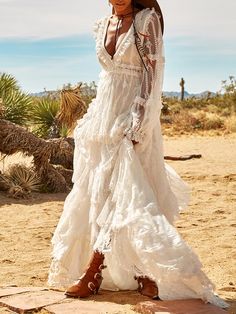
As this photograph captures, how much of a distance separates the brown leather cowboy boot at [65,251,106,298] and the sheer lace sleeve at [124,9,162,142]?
2.67 ft

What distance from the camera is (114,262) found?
467 centimetres

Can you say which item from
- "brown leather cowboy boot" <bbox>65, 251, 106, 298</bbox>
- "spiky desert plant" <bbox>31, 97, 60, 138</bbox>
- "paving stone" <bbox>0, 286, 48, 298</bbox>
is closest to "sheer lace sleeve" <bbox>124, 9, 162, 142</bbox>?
"brown leather cowboy boot" <bbox>65, 251, 106, 298</bbox>

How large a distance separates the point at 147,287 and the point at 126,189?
0.65m

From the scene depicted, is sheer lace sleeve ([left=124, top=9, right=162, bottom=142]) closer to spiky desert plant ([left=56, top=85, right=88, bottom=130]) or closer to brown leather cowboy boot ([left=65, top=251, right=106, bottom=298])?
brown leather cowboy boot ([left=65, top=251, right=106, bottom=298])

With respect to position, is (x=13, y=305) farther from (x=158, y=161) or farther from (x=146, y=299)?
(x=158, y=161)

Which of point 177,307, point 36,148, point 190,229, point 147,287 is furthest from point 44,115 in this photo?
point 177,307

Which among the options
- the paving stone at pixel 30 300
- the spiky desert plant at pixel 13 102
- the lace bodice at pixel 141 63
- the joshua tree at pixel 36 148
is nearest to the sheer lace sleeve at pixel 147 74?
the lace bodice at pixel 141 63

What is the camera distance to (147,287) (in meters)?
4.66

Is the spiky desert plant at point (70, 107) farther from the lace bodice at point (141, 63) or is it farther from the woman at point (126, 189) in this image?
the lace bodice at point (141, 63)

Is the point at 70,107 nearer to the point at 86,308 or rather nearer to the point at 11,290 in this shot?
the point at 11,290

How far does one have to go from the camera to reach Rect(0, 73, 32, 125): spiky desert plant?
12363 millimetres

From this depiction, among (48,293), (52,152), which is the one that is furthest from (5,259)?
(52,152)

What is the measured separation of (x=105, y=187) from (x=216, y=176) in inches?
315

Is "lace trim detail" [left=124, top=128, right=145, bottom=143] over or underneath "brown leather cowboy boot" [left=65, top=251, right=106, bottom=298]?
over
